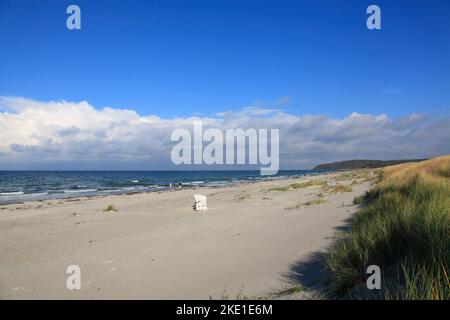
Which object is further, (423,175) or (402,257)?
(423,175)

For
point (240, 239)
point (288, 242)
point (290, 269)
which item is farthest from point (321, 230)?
point (290, 269)

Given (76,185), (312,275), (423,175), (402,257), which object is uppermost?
(423,175)

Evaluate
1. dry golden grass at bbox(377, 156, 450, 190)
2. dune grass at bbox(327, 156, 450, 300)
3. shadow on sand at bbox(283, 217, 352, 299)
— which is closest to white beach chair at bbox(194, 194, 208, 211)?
dry golden grass at bbox(377, 156, 450, 190)

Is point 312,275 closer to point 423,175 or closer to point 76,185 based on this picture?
point 423,175

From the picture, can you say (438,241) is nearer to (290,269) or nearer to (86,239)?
(290,269)

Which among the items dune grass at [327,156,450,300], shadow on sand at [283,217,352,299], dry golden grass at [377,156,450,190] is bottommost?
shadow on sand at [283,217,352,299]

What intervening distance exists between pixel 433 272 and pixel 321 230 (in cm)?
545

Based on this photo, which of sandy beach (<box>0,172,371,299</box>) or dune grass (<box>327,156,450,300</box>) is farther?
sandy beach (<box>0,172,371,299</box>)

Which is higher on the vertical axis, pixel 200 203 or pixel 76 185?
pixel 200 203

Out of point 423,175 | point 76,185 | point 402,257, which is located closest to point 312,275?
point 402,257

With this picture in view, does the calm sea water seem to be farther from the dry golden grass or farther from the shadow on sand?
the shadow on sand

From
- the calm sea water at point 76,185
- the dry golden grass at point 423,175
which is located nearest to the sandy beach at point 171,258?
the dry golden grass at point 423,175

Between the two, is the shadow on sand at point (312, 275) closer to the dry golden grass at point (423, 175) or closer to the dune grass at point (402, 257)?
the dune grass at point (402, 257)

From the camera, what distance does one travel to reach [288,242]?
7.96 metres
